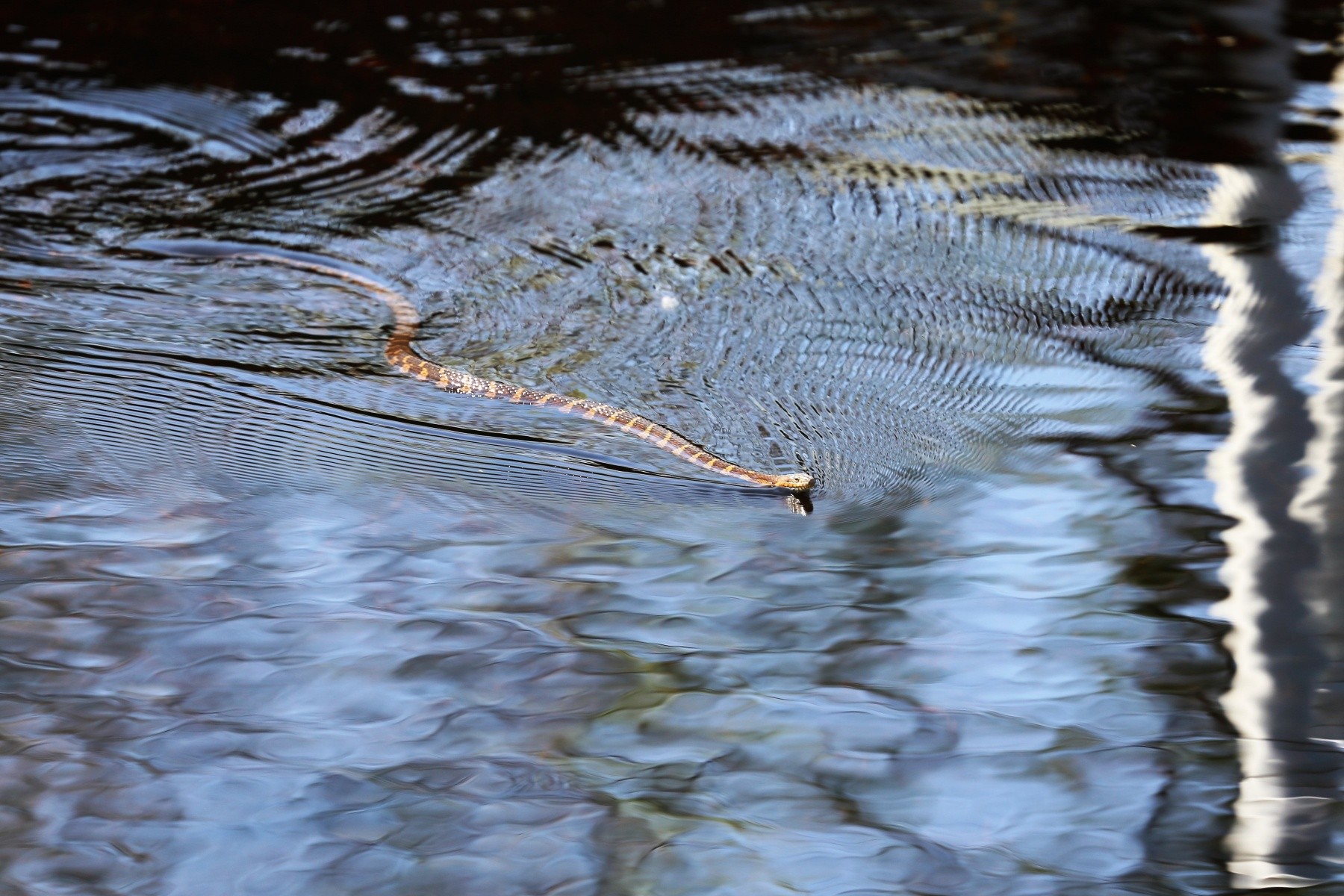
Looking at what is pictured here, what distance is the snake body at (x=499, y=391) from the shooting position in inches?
125

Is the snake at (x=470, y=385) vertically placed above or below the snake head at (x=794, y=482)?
above

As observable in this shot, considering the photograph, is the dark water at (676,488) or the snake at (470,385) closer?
the dark water at (676,488)

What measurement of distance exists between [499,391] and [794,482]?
959mm

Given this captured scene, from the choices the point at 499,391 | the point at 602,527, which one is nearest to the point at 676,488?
the point at 602,527

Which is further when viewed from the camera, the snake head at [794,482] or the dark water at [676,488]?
the snake head at [794,482]

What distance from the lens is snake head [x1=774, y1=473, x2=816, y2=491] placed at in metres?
3.12

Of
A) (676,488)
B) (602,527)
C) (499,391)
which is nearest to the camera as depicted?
(602,527)

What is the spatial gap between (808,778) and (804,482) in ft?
3.00

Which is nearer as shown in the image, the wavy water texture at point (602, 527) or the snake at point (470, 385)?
the wavy water texture at point (602, 527)

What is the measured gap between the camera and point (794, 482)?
3.12m

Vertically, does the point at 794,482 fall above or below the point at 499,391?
below

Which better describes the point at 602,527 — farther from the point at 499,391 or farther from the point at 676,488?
the point at 499,391

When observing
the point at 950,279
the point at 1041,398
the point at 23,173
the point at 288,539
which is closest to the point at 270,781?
the point at 288,539

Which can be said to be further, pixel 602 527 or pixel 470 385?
pixel 470 385
